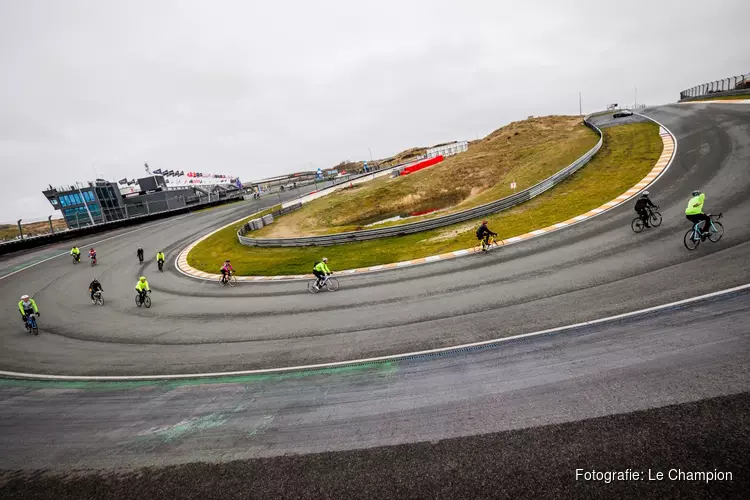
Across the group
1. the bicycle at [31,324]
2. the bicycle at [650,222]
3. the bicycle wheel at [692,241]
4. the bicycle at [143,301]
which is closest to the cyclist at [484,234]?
the bicycle at [650,222]

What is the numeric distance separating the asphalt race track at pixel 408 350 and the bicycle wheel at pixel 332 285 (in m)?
0.47

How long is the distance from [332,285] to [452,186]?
26.8 meters

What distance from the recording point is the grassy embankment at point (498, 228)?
1948 cm

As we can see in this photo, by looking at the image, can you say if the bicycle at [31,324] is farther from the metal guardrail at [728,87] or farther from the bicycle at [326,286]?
the metal guardrail at [728,87]

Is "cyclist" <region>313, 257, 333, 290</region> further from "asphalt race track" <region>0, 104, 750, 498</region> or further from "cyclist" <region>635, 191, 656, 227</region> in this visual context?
"cyclist" <region>635, 191, 656, 227</region>

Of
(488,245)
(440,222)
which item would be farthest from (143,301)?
(440,222)

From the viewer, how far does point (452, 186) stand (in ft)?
128

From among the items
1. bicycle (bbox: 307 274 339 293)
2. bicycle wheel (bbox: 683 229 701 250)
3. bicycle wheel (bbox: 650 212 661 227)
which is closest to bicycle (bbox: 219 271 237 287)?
bicycle (bbox: 307 274 339 293)

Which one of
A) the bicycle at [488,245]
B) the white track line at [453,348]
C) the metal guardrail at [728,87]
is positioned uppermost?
the metal guardrail at [728,87]

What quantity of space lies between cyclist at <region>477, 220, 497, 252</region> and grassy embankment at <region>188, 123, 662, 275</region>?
1.56m

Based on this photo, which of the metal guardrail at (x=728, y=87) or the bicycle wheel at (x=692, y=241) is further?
the metal guardrail at (x=728, y=87)

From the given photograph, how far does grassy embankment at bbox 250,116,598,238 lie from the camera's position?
31812mm

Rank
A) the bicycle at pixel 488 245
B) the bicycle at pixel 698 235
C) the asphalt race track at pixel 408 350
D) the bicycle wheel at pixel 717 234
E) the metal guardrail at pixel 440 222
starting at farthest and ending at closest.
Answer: the metal guardrail at pixel 440 222 → the bicycle at pixel 488 245 → the bicycle wheel at pixel 717 234 → the bicycle at pixel 698 235 → the asphalt race track at pixel 408 350

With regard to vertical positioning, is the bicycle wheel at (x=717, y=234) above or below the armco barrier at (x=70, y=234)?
below
